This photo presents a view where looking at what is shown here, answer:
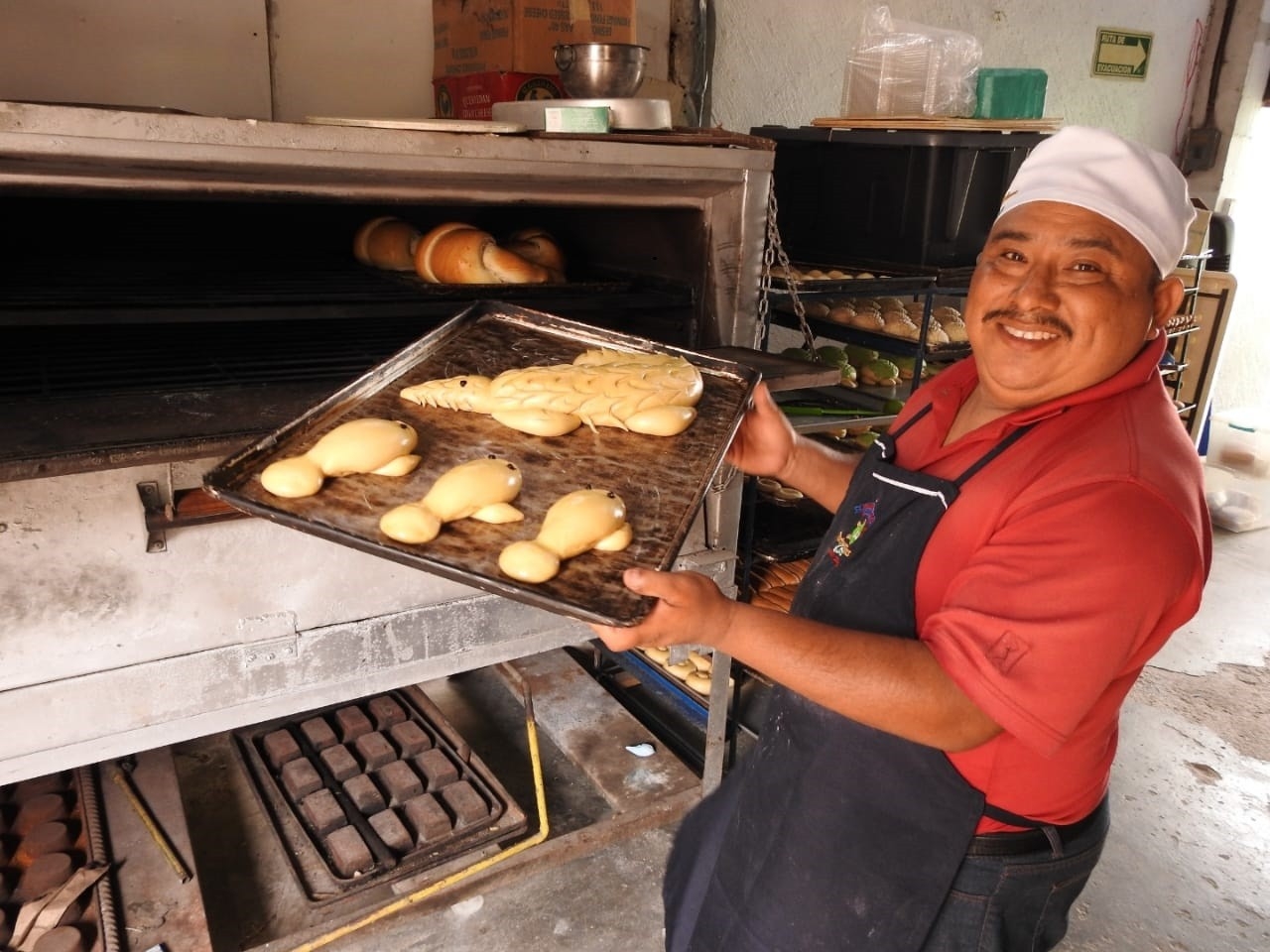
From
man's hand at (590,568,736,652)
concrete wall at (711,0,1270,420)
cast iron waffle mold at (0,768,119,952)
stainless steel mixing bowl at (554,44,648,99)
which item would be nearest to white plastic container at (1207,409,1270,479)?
concrete wall at (711,0,1270,420)

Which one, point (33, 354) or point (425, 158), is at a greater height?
point (425, 158)

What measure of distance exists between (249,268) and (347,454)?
111 centimetres

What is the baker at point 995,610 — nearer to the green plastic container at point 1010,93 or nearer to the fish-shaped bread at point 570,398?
the fish-shaped bread at point 570,398

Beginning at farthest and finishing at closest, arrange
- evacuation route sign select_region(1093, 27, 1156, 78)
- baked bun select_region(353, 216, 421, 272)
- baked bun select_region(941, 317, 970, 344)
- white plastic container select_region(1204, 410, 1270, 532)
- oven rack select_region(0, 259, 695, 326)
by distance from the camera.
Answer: white plastic container select_region(1204, 410, 1270, 532)
evacuation route sign select_region(1093, 27, 1156, 78)
baked bun select_region(941, 317, 970, 344)
baked bun select_region(353, 216, 421, 272)
oven rack select_region(0, 259, 695, 326)

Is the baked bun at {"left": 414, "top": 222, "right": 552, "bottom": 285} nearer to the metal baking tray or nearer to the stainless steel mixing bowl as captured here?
the metal baking tray

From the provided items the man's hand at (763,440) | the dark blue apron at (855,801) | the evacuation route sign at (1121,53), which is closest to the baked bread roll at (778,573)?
the man's hand at (763,440)

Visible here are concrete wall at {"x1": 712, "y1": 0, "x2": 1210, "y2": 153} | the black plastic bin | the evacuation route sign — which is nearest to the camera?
the black plastic bin

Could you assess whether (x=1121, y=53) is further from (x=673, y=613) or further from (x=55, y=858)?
(x=55, y=858)

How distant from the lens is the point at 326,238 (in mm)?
2549

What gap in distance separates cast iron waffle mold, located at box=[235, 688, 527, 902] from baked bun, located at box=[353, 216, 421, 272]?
1.36 meters

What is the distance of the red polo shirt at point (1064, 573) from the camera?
1.07m

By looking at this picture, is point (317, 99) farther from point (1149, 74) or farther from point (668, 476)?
point (1149, 74)

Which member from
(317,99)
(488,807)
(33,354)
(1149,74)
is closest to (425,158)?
(33,354)

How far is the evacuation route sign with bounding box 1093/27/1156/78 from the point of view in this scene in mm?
4746
